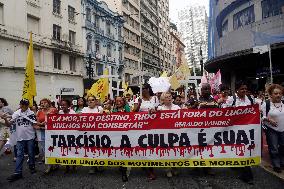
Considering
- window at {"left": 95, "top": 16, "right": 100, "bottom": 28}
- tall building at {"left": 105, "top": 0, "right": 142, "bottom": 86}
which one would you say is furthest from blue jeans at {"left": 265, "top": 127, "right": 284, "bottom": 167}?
tall building at {"left": 105, "top": 0, "right": 142, "bottom": 86}

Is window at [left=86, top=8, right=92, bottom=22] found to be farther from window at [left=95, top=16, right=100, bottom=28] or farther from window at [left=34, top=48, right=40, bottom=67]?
window at [left=34, top=48, right=40, bottom=67]

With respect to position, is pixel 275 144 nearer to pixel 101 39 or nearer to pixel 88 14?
pixel 88 14

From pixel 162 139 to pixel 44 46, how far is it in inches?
1012

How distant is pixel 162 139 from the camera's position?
6707 mm

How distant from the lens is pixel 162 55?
8544 cm

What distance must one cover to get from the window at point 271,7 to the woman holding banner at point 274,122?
17.2m

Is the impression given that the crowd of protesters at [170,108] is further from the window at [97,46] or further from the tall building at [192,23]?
the tall building at [192,23]

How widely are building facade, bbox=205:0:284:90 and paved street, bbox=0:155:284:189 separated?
1328cm

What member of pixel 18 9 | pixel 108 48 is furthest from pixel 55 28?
pixel 108 48

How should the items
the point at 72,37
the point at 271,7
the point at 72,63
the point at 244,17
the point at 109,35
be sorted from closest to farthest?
the point at 271,7, the point at 244,17, the point at 72,63, the point at 72,37, the point at 109,35

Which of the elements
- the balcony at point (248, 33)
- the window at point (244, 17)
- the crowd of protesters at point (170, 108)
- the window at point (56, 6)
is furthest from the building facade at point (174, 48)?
the crowd of protesters at point (170, 108)

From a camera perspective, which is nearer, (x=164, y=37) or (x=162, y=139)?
(x=162, y=139)

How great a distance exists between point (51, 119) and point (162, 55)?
260 ft

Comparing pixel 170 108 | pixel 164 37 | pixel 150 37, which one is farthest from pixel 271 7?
pixel 164 37
